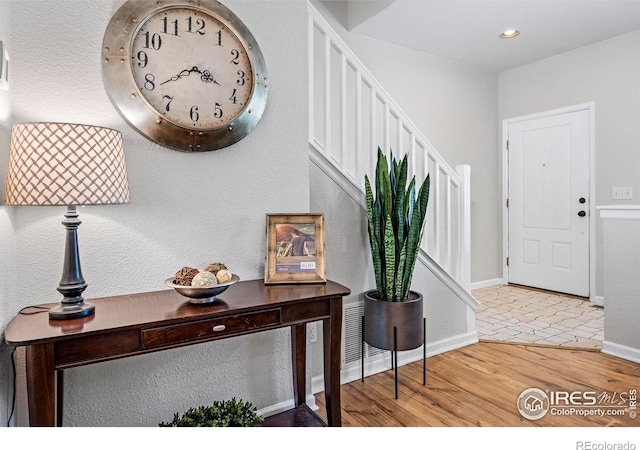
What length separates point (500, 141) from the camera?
15.9 ft

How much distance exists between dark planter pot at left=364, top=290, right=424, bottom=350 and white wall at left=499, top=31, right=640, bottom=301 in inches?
115

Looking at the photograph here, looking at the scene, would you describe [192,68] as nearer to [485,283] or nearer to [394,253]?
[394,253]

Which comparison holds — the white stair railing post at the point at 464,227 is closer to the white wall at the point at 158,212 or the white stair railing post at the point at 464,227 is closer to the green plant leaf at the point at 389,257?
the green plant leaf at the point at 389,257

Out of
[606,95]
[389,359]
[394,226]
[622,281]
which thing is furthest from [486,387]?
[606,95]

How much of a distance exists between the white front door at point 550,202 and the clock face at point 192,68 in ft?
12.8

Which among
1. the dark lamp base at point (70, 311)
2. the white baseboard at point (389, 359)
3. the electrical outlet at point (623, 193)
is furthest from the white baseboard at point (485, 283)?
the dark lamp base at point (70, 311)

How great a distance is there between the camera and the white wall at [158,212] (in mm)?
1398

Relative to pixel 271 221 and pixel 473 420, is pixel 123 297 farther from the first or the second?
pixel 473 420

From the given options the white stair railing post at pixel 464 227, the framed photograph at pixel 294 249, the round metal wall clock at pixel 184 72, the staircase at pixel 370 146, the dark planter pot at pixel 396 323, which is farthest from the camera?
the white stair railing post at pixel 464 227

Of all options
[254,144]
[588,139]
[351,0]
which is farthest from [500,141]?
[254,144]

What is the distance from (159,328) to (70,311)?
0.96ft

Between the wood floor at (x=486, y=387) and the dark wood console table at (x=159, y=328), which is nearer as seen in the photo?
the dark wood console table at (x=159, y=328)

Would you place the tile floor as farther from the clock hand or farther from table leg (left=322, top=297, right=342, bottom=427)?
the clock hand

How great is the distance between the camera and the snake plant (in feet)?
7.16
